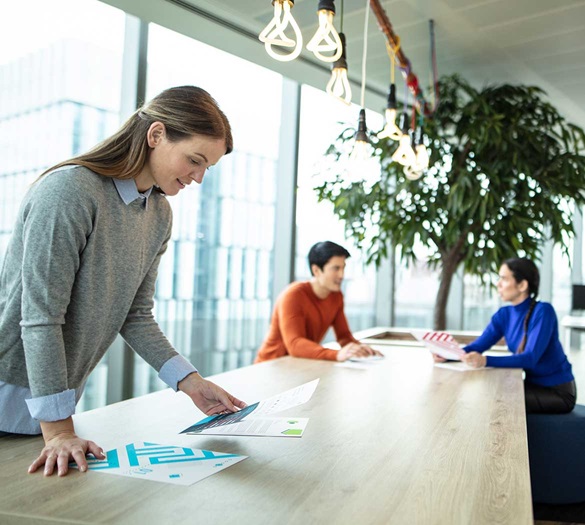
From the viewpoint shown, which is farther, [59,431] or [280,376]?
[280,376]

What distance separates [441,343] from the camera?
3006 millimetres

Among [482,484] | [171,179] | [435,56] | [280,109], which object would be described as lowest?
[482,484]

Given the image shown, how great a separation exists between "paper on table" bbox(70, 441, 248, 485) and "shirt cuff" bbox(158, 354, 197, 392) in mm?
176

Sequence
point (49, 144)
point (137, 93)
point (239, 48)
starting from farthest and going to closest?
point (239, 48), point (137, 93), point (49, 144)

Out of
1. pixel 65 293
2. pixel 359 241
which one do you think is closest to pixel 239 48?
pixel 359 241

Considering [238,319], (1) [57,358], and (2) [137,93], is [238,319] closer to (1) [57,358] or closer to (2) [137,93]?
(2) [137,93]

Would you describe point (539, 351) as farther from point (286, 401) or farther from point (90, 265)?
point (90, 265)

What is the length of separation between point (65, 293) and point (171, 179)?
37 cm

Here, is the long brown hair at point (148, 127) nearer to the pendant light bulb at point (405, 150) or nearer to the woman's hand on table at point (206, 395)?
the woman's hand on table at point (206, 395)

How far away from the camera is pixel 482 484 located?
1.18 meters

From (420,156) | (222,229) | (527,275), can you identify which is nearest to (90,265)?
(420,156)

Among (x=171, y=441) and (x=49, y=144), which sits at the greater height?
(x=49, y=144)

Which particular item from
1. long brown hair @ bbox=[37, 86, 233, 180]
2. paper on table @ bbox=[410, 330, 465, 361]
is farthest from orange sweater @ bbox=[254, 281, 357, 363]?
long brown hair @ bbox=[37, 86, 233, 180]

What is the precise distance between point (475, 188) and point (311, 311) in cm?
165
